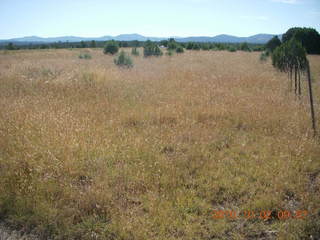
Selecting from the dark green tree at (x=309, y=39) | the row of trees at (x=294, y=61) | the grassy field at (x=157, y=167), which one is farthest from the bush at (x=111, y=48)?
the grassy field at (x=157, y=167)

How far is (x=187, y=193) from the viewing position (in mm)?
3736

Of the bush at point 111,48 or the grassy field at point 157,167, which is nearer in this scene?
the grassy field at point 157,167

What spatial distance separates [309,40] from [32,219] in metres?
35.3

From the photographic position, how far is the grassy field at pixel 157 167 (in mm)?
3176

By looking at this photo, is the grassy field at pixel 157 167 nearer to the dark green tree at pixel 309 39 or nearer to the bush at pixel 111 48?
the bush at pixel 111 48

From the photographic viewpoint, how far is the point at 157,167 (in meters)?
4.39

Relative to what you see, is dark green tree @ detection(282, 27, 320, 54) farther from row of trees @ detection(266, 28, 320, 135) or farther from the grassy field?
the grassy field

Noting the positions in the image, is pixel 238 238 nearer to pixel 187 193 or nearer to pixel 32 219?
pixel 187 193

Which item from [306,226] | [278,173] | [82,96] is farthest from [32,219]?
[82,96]

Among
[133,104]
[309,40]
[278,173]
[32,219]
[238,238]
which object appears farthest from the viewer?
[309,40]

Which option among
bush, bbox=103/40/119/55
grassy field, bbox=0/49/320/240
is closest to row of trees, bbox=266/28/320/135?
grassy field, bbox=0/49/320/240

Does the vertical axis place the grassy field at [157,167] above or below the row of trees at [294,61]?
below

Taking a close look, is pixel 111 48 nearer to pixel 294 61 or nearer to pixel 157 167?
pixel 294 61

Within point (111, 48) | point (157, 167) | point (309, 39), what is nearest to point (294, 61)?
point (157, 167)
